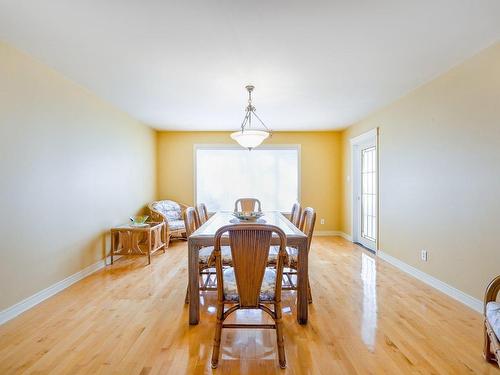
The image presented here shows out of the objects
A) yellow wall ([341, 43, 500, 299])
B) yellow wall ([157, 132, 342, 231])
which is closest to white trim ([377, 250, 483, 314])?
yellow wall ([341, 43, 500, 299])

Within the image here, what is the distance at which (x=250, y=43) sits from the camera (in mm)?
2354

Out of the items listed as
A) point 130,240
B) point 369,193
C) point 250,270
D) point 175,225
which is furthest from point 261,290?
point 369,193

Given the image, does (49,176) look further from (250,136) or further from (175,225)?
(175,225)

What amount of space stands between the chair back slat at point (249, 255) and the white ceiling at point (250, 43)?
4.81ft

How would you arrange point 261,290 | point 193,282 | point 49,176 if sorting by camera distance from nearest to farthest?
point 261,290 < point 193,282 < point 49,176

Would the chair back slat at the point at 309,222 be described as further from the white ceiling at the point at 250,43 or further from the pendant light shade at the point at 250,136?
the white ceiling at the point at 250,43

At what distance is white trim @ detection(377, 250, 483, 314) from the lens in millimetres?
2553

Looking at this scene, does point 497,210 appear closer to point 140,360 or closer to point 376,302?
point 376,302

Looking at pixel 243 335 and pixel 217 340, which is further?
pixel 243 335

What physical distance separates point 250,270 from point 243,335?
2.29 feet

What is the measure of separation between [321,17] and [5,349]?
3.14 metres

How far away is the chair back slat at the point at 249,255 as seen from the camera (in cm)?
169

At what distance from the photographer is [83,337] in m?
2.08

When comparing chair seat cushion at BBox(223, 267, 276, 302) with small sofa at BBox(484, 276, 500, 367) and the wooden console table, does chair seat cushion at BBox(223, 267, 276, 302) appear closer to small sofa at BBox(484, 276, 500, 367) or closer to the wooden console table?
small sofa at BBox(484, 276, 500, 367)
